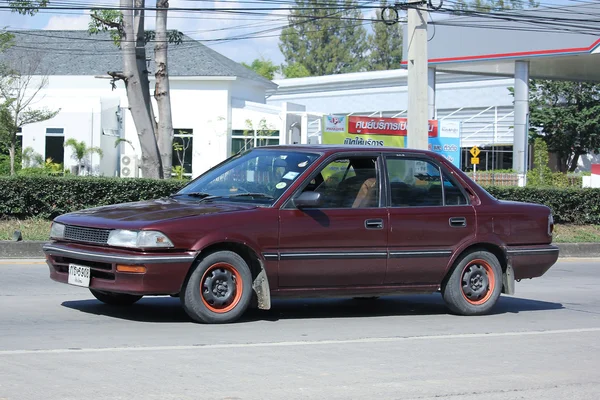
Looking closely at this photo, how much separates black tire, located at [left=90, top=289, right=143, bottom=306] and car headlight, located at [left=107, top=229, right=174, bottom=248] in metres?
1.43

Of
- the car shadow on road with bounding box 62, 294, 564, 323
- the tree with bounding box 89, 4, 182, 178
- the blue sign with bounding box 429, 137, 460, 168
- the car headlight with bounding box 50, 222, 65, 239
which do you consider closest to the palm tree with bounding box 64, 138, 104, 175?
the tree with bounding box 89, 4, 182, 178

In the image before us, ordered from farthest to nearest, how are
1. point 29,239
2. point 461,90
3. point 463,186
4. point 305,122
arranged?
1. point 461,90
2. point 305,122
3. point 29,239
4. point 463,186

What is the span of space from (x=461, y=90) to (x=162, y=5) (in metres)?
34.5

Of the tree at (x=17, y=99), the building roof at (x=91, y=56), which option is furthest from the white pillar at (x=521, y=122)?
the tree at (x=17, y=99)

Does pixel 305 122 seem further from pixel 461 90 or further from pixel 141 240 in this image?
pixel 141 240

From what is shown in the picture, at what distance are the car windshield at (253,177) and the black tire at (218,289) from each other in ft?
2.37

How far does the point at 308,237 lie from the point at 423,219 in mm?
1372

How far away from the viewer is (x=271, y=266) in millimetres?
8625

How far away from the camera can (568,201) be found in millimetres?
22500

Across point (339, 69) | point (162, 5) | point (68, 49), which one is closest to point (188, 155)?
point (68, 49)

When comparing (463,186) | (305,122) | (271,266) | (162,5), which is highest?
(162,5)

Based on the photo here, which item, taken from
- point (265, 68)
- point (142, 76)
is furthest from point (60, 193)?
point (265, 68)

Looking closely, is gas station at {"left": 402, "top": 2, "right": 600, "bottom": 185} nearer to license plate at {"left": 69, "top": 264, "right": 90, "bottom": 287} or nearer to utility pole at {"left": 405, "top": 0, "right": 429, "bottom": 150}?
utility pole at {"left": 405, "top": 0, "right": 429, "bottom": 150}

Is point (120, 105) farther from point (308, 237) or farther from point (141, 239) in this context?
point (141, 239)
